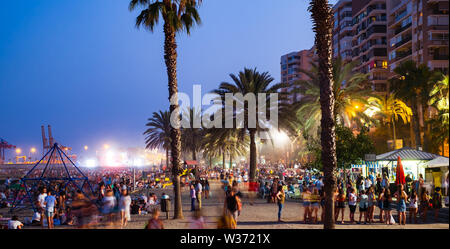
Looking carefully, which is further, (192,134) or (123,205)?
(192,134)

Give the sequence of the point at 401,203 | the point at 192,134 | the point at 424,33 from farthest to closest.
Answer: the point at 192,134, the point at 424,33, the point at 401,203

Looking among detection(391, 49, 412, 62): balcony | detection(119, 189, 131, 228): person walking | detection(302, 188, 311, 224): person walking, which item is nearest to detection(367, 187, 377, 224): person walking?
detection(302, 188, 311, 224): person walking

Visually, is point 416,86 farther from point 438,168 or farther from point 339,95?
point 438,168

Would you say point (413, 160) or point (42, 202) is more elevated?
point (413, 160)

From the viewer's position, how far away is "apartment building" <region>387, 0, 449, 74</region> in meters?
54.6

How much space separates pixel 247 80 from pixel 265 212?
1368 centimetres

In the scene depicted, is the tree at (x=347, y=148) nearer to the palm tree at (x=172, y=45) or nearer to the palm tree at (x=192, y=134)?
the palm tree at (x=172, y=45)

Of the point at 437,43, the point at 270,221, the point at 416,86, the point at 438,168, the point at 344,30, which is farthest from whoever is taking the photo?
the point at 344,30

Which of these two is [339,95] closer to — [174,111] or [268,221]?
[268,221]

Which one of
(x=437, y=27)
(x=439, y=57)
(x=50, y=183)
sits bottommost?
(x=50, y=183)

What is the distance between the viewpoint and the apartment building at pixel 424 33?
5462cm

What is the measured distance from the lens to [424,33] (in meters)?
56.5

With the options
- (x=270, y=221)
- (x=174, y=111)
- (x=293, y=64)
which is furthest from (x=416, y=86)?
(x=293, y=64)

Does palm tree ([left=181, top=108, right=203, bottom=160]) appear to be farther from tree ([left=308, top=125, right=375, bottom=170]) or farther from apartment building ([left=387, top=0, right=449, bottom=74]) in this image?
apartment building ([left=387, top=0, right=449, bottom=74])
